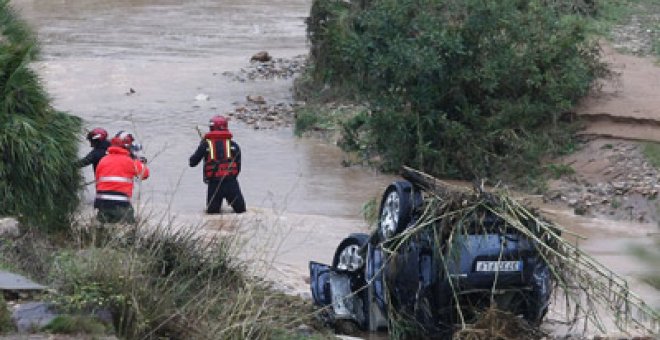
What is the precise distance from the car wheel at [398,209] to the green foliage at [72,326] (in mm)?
3008

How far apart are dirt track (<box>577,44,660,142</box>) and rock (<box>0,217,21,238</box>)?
41.0 ft

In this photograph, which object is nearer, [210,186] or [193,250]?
[193,250]

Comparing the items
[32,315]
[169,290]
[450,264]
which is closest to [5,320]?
[32,315]

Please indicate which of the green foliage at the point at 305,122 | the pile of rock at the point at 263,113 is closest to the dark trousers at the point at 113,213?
the green foliage at the point at 305,122

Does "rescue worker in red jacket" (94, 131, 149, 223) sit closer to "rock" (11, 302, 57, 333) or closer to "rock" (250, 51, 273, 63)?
"rock" (11, 302, 57, 333)

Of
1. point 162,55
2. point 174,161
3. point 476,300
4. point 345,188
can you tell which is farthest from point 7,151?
point 162,55

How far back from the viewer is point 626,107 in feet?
65.4

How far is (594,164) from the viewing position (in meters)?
18.8

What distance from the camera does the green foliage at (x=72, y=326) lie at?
5.92 metres

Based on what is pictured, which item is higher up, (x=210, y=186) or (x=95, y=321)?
(x=95, y=321)

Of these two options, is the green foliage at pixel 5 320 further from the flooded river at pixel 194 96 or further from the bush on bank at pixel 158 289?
the flooded river at pixel 194 96

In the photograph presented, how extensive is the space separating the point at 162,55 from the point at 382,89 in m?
14.1

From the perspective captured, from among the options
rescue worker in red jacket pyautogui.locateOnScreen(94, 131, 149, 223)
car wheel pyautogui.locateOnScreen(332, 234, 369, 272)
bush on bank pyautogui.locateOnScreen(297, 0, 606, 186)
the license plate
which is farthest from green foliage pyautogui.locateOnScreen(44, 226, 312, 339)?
bush on bank pyautogui.locateOnScreen(297, 0, 606, 186)

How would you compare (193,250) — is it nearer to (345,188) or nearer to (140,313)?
(140,313)
